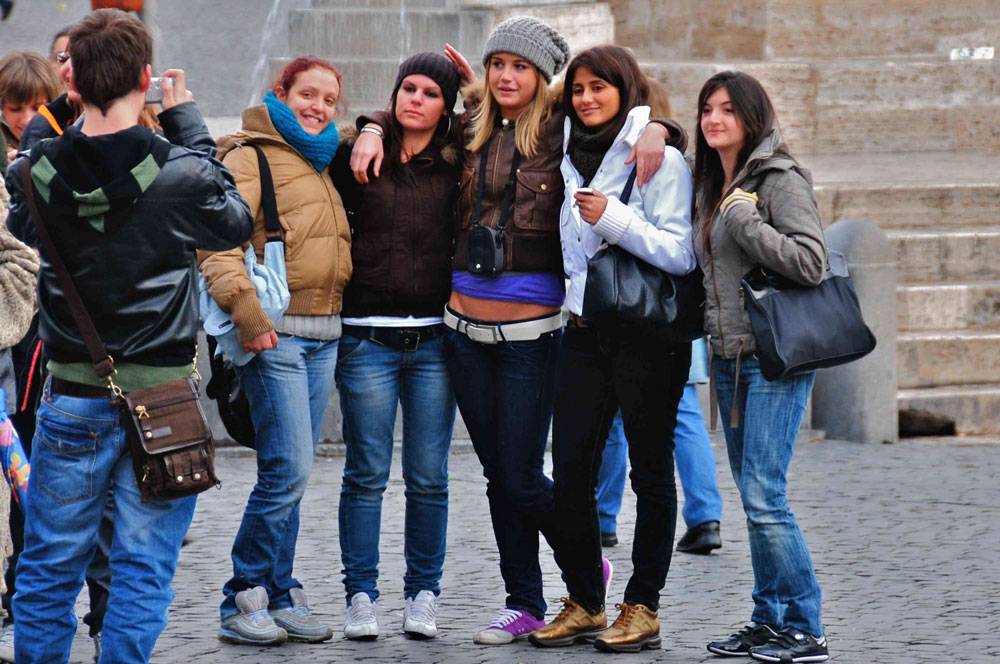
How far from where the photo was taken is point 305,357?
601 cm

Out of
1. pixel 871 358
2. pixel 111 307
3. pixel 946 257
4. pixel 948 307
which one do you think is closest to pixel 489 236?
pixel 111 307

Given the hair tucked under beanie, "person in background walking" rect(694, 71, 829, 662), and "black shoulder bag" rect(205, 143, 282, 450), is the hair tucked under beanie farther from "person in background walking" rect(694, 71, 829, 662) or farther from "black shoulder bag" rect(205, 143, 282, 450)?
"person in background walking" rect(694, 71, 829, 662)

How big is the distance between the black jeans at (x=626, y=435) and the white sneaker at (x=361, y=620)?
0.67 m

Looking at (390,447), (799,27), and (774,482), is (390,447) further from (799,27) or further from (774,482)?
(799,27)

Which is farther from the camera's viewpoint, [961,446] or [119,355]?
[961,446]

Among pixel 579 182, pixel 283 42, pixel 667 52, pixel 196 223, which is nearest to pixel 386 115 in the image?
pixel 579 182

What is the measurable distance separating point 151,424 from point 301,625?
5.41 feet

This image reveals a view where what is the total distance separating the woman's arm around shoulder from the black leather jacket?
1511 millimetres

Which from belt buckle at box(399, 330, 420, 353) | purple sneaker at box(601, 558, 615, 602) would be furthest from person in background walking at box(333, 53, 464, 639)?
purple sneaker at box(601, 558, 615, 602)

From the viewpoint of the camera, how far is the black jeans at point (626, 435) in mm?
5828

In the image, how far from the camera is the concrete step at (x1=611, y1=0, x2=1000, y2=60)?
14.2m

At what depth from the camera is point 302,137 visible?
5953 millimetres

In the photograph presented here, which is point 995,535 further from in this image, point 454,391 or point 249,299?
point 249,299

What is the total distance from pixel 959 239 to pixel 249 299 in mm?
7028
